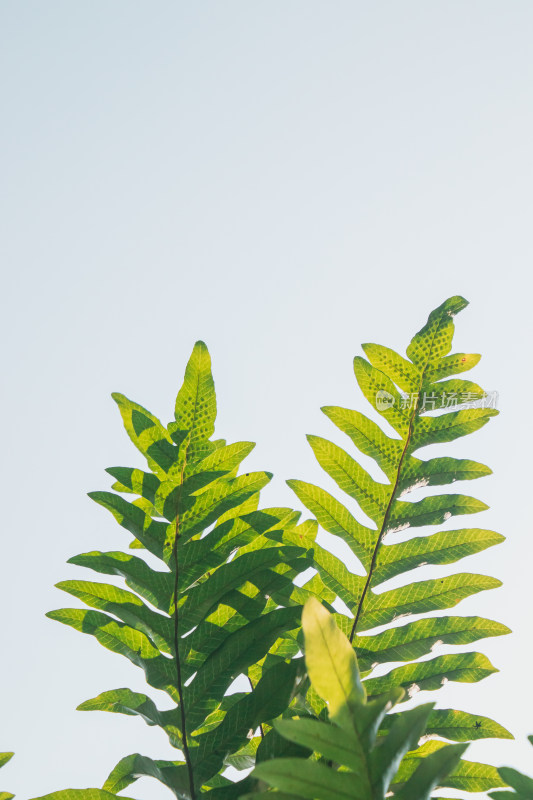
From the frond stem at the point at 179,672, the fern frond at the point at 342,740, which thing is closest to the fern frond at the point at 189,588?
the frond stem at the point at 179,672

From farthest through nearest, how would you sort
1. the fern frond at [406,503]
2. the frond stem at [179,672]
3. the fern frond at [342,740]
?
the fern frond at [406,503]
the frond stem at [179,672]
the fern frond at [342,740]

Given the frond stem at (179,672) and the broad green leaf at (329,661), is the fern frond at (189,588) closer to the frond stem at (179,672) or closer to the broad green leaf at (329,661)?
the frond stem at (179,672)

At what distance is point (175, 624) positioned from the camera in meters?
1.31

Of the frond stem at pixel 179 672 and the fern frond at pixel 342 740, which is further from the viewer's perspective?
the frond stem at pixel 179 672

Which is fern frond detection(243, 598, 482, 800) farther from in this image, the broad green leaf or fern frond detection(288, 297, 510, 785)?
fern frond detection(288, 297, 510, 785)

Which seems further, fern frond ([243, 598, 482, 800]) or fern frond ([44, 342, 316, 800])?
fern frond ([44, 342, 316, 800])

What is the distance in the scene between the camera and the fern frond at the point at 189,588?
1.27 meters

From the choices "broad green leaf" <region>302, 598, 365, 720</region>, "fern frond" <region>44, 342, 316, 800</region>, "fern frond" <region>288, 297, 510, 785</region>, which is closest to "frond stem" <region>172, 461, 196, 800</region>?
"fern frond" <region>44, 342, 316, 800</region>

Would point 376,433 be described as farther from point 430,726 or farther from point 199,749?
point 199,749

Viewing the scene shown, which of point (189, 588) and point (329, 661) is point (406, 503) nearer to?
point (189, 588)

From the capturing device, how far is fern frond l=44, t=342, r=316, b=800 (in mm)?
1270

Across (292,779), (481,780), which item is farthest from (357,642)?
(292,779)

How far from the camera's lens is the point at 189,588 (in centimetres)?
138

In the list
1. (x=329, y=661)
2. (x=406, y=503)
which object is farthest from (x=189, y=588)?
(x=329, y=661)
